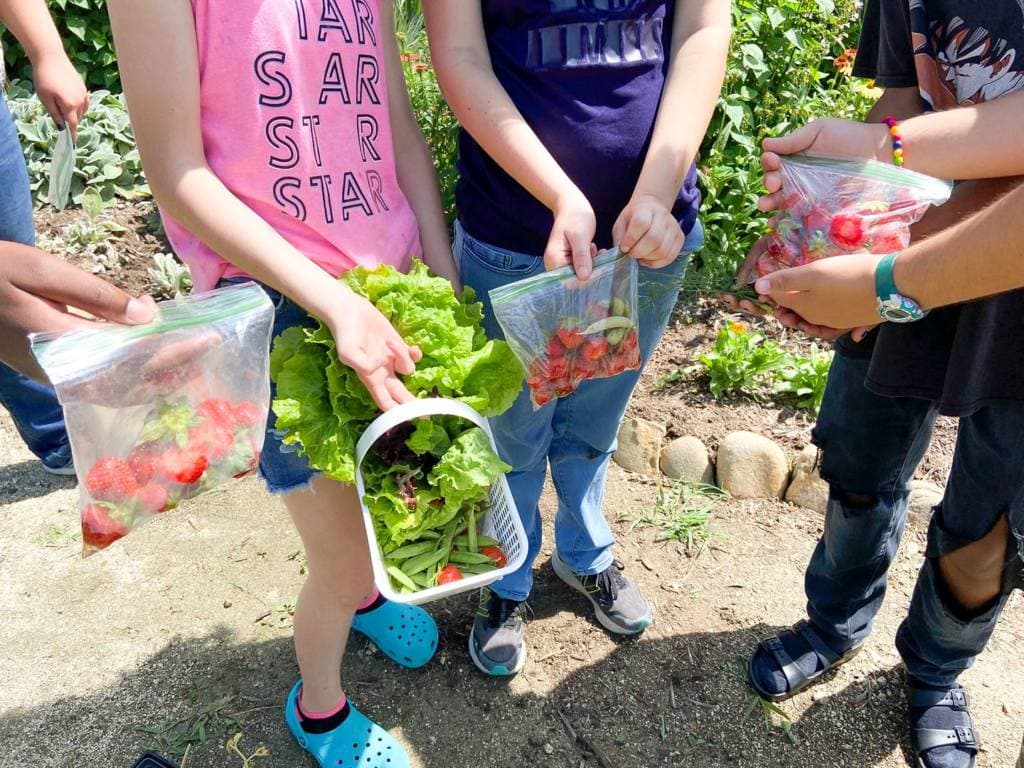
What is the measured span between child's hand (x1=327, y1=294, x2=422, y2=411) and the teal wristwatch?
0.89m

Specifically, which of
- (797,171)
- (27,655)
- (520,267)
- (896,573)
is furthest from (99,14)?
(896,573)

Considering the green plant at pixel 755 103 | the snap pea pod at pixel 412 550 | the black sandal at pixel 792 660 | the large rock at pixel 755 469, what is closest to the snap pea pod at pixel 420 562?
the snap pea pod at pixel 412 550

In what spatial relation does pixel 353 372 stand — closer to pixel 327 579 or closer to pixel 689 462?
pixel 327 579

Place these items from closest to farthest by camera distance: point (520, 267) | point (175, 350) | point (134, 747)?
point (175, 350) < point (520, 267) < point (134, 747)

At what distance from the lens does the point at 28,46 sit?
2.45 m

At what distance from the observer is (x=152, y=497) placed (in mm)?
1342

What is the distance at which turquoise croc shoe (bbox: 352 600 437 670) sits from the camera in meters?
2.37

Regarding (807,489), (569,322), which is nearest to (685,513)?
(807,489)

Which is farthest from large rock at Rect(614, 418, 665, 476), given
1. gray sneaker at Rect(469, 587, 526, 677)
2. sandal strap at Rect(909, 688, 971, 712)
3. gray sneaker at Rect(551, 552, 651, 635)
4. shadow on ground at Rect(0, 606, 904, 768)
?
sandal strap at Rect(909, 688, 971, 712)

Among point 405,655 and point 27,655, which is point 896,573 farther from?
point 27,655

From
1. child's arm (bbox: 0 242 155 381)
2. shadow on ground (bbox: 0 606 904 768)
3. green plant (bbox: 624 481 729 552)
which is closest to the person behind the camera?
child's arm (bbox: 0 242 155 381)

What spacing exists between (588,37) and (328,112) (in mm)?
588

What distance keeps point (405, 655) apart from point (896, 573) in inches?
68.8

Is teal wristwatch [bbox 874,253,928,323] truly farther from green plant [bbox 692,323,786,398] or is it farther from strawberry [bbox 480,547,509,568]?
green plant [bbox 692,323,786,398]
